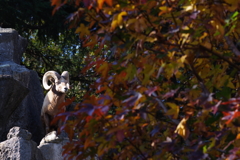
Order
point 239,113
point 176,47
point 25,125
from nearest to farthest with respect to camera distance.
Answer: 1. point 239,113
2. point 176,47
3. point 25,125

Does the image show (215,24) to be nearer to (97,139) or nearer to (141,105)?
(141,105)

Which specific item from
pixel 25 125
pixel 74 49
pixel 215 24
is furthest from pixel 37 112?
pixel 74 49

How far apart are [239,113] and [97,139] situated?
91 centimetres

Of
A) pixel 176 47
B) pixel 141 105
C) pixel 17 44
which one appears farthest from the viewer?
pixel 17 44

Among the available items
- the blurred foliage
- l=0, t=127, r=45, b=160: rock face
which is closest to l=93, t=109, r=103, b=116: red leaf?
the blurred foliage

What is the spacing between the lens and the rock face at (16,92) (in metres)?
7.11

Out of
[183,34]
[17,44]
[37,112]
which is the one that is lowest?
[37,112]

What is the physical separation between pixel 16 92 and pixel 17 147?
4.48 feet

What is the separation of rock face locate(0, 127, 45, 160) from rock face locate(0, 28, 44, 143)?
3.58 feet

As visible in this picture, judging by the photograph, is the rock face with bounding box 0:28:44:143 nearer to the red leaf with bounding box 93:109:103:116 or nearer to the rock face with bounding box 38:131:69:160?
the rock face with bounding box 38:131:69:160

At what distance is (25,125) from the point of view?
8.23 m

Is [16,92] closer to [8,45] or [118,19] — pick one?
[8,45]

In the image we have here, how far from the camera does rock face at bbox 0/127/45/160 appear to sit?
598cm

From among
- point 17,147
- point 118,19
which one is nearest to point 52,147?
point 17,147
